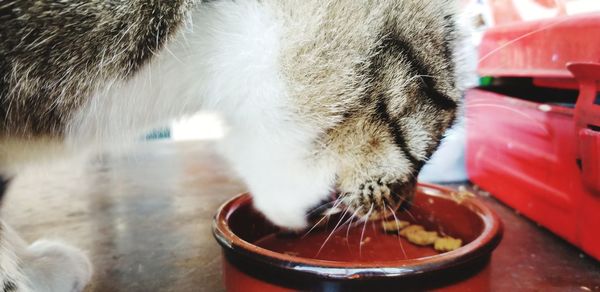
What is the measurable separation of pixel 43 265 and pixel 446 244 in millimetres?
567

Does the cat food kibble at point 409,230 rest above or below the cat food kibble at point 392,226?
below

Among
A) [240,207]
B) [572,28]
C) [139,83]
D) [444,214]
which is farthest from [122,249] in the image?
[572,28]

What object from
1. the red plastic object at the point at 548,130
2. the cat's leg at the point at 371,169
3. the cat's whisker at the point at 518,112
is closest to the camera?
the cat's leg at the point at 371,169

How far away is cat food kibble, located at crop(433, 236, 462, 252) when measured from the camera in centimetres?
68

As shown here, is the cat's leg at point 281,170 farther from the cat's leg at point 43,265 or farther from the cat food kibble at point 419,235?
the cat's leg at point 43,265

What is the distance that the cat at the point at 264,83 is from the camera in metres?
0.52

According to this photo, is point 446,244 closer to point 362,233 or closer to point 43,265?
point 362,233

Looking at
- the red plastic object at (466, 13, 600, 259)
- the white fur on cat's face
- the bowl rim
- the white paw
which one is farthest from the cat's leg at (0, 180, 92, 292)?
the red plastic object at (466, 13, 600, 259)

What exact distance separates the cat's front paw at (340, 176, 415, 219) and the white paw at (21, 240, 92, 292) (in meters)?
0.39

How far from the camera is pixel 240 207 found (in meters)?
0.72

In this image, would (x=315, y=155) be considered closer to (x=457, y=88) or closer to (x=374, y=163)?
(x=374, y=163)

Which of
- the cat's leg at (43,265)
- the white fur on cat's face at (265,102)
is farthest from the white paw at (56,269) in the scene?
the white fur on cat's face at (265,102)

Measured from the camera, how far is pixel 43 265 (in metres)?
0.75

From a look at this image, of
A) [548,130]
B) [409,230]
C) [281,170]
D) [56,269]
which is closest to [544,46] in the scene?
[548,130]
